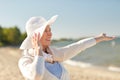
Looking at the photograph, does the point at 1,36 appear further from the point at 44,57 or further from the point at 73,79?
the point at 44,57

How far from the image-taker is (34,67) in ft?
9.72

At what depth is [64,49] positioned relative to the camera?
353 cm

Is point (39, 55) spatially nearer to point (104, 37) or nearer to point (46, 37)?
point (46, 37)

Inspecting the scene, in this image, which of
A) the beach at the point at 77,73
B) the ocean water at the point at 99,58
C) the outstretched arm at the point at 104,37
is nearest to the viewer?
the outstretched arm at the point at 104,37

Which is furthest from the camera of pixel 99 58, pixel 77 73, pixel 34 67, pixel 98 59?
pixel 99 58

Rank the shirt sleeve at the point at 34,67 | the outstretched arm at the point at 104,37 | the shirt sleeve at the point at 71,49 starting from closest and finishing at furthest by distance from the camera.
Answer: the shirt sleeve at the point at 34,67 < the shirt sleeve at the point at 71,49 < the outstretched arm at the point at 104,37

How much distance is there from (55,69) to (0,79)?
270 inches

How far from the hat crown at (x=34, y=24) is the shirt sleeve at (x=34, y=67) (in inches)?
10.3

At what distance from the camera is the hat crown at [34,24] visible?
3.18m

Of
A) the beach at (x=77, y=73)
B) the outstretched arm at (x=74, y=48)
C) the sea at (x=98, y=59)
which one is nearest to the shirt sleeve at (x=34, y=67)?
the outstretched arm at (x=74, y=48)

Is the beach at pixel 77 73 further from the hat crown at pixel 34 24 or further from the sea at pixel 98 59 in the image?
the hat crown at pixel 34 24

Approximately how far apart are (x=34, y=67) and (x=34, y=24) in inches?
16.1

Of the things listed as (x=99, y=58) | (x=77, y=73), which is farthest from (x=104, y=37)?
(x=99, y=58)

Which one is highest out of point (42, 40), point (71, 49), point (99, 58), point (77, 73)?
point (42, 40)
